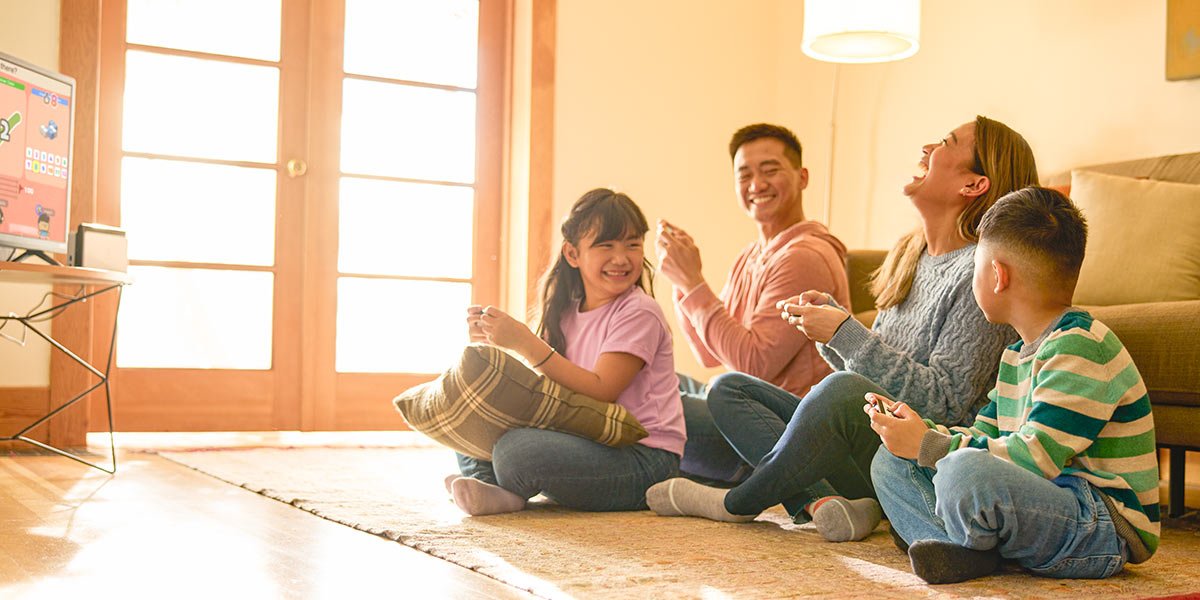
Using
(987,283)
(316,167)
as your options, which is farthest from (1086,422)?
(316,167)

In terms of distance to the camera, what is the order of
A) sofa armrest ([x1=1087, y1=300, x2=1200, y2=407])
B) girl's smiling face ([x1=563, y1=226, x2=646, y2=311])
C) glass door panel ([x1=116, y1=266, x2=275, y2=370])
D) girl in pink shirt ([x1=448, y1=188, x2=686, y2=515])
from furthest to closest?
glass door panel ([x1=116, y1=266, x2=275, y2=370]) < girl's smiling face ([x1=563, y1=226, x2=646, y2=311]) < girl in pink shirt ([x1=448, y1=188, x2=686, y2=515]) < sofa armrest ([x1=1087, y1=300, x2=1200, y2=407])

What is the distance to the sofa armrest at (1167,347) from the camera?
6.46 ft

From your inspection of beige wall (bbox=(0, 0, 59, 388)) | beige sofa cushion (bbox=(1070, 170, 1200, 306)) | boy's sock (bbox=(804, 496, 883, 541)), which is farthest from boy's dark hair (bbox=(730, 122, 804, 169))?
beige wall (bbox=(0, 0, 59, 388))

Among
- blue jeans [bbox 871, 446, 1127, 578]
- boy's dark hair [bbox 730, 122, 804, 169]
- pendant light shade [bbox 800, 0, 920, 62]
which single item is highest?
pendant light shade [bbox 800, 0, 920, 62]

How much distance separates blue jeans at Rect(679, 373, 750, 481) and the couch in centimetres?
54

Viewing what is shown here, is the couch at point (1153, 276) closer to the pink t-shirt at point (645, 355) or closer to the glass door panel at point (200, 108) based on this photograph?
the pink t-shirt at point (645, 355)

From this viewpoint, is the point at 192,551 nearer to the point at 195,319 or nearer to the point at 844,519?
the point at 844,519

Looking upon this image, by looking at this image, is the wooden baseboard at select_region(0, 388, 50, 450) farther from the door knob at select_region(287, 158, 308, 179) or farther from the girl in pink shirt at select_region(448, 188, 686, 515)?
the girl in pink shirt at select_region(448, 188, 686, 515)

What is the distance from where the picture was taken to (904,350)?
1.86 m

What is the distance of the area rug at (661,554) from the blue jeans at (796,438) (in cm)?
7

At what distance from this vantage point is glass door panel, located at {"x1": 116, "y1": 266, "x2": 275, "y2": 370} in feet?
12.0

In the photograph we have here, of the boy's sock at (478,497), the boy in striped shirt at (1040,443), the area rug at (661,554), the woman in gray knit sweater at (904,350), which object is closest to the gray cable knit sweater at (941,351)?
the woman in gray knit sweater at (904,350)

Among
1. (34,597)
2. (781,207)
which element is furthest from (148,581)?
(781,207)

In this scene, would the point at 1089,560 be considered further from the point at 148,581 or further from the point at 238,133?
the point at 238,133
